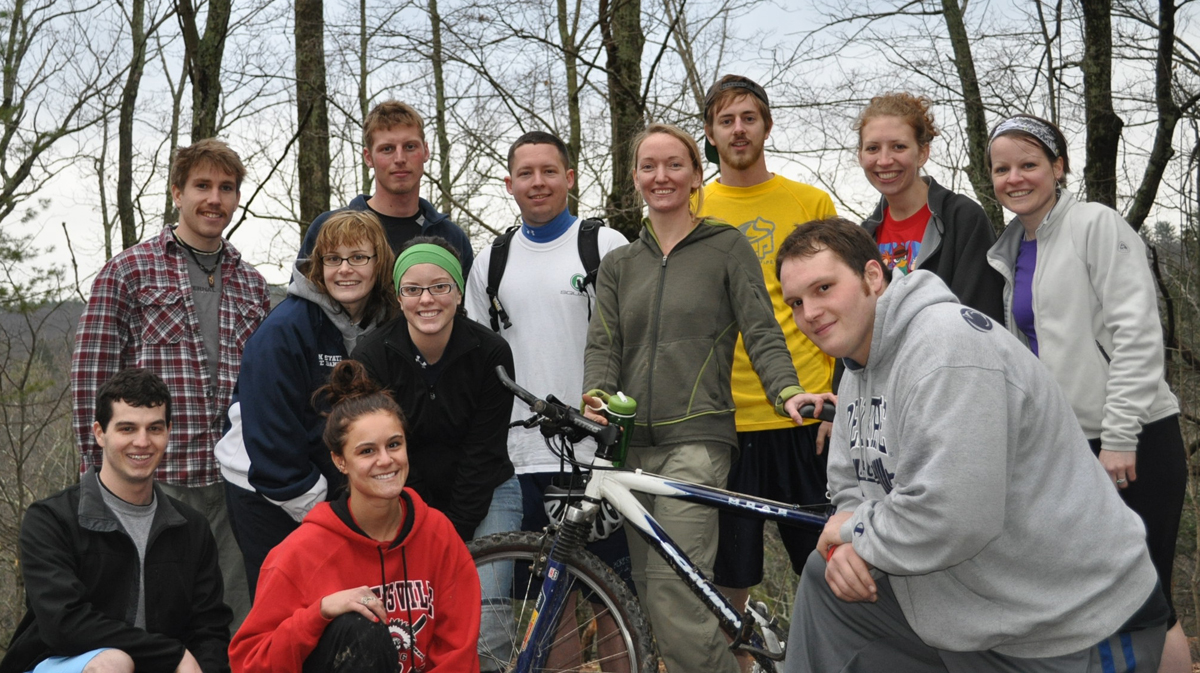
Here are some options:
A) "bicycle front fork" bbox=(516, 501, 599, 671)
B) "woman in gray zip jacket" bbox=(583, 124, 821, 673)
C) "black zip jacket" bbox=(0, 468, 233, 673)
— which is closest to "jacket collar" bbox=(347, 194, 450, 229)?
"woman in gray zip jacket" bbox=(583, 124, 821, 673)

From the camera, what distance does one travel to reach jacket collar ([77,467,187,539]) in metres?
3.23

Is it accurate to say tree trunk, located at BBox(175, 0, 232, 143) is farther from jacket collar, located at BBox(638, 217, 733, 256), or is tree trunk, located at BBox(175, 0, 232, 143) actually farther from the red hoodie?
the red hoodie

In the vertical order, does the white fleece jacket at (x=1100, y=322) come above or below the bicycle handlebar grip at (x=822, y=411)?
above

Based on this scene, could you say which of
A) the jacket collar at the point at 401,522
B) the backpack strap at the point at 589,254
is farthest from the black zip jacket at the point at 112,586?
the backpack strap at the point at 589,254

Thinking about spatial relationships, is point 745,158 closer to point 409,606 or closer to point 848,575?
point 848,575

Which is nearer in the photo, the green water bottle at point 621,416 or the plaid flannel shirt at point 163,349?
the green water bottle at point 621,416

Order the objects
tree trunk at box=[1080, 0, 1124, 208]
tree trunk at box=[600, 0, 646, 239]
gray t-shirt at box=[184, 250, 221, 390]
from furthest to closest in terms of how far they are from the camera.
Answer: tree trunk at box=[1080, 0, 1124, 208] < tree trunk at box=[600, 0, 646, 239] < gray t-shirt at box=[184, 250, 221, 390]

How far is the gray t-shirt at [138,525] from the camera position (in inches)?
129

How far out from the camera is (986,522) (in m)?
2.21

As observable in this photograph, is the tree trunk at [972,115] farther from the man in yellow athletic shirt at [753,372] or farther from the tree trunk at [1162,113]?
the man in yellow athletic shirt at [753,372]

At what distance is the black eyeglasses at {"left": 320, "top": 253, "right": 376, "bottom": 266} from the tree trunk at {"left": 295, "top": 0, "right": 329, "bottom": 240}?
3350 mm

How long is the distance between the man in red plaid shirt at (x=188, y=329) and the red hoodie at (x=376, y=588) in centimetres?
120

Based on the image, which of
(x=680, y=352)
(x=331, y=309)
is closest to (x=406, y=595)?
(x=331, y=309)

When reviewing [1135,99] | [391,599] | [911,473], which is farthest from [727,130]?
[1135,99]
